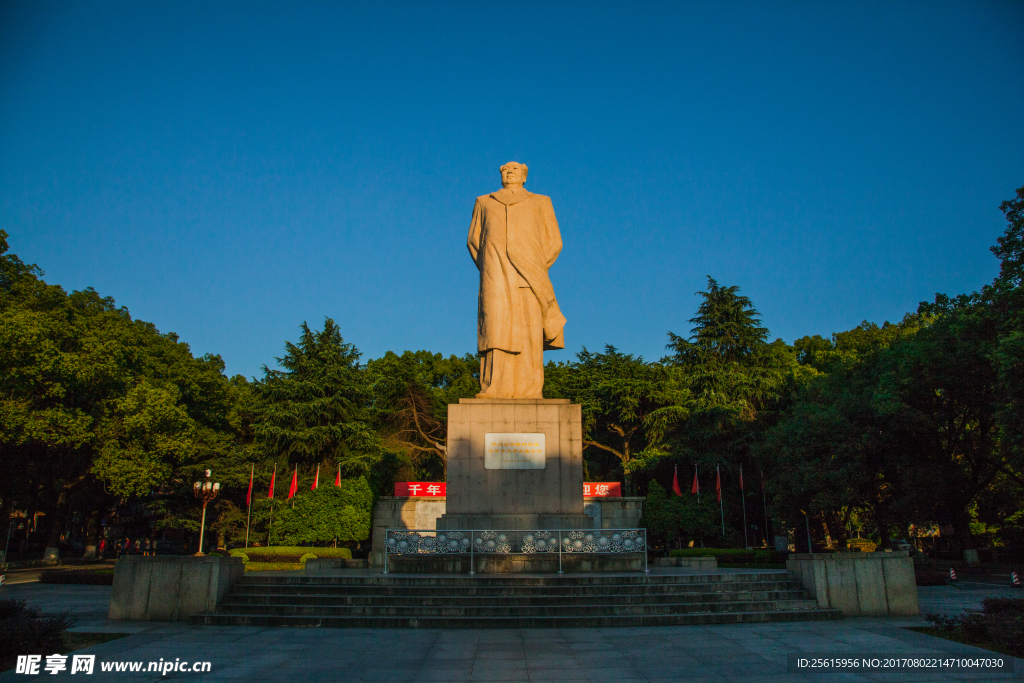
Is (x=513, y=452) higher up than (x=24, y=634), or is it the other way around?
(x=513, y=452)

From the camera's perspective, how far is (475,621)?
972cm

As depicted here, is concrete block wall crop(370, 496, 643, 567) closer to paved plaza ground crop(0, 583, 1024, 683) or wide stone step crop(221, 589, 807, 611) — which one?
wide stone step crop(221, 589, 807, 611)

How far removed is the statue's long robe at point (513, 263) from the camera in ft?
52.8

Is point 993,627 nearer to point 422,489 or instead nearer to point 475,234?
point 475,234

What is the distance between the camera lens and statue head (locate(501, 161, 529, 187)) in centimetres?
1711

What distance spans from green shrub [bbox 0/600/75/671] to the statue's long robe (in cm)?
1043

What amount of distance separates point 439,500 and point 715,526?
40.2ft

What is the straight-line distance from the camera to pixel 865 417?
22.6 m

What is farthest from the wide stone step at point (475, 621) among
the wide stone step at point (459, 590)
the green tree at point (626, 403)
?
the green tree at point (626, 403)

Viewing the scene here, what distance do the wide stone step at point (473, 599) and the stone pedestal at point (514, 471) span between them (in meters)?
3.85

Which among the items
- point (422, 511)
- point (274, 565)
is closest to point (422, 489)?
point (422, 511)

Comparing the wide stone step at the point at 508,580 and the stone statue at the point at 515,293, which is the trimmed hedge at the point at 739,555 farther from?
the wide stone step at the point at 508,580

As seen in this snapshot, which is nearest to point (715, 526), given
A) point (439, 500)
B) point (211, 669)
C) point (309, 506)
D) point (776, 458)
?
point (776, 458)

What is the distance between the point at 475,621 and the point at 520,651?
6.36 feet
